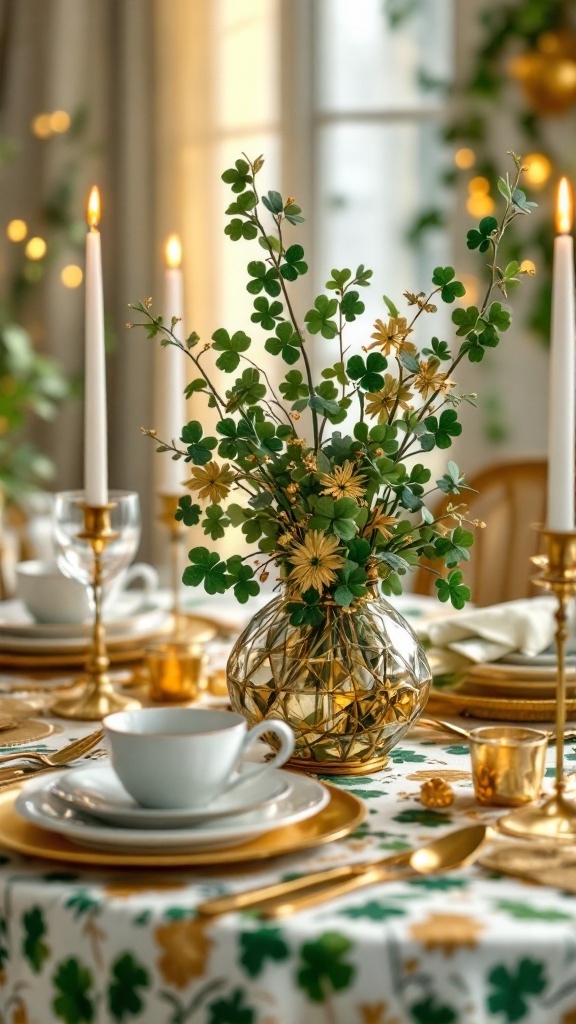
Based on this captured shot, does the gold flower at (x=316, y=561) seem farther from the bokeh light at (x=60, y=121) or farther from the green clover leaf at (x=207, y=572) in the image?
the bokeh light at (x=60, y=121)

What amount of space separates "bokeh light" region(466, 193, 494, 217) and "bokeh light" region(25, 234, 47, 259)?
103cm

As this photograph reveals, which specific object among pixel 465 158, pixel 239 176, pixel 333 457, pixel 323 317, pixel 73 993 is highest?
pixel 465 158

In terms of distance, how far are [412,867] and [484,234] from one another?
1.62 ft

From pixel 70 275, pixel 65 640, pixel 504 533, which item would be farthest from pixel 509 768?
pixel 70 275

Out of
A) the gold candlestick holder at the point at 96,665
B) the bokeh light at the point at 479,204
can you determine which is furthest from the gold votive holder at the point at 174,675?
the bokeh light at the point at 479,204

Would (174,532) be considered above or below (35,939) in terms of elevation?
above

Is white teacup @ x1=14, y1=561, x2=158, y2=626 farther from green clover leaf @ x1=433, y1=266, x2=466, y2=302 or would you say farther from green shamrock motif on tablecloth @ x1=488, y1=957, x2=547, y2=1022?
green shamrock motif on tablecloth @ x1=488, y1=957, x2=547, y2=1022

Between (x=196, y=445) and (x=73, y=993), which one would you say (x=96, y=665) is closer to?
(x=196, y=445)

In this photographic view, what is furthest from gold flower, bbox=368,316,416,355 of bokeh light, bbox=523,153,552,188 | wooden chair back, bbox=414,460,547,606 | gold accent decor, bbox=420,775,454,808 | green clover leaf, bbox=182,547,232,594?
bokeh light, bbox=523,153,552,188

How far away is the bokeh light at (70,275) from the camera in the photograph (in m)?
3.28

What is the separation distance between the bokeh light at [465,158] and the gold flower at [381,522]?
7.32 ft

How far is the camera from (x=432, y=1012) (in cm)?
69

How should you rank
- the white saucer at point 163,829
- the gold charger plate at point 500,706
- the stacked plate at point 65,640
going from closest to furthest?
the white saucer at point 163,829, the gold charger plate at point 500,706, the stacked plate at point 65,640

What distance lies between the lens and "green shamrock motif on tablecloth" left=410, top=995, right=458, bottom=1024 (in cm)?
69
